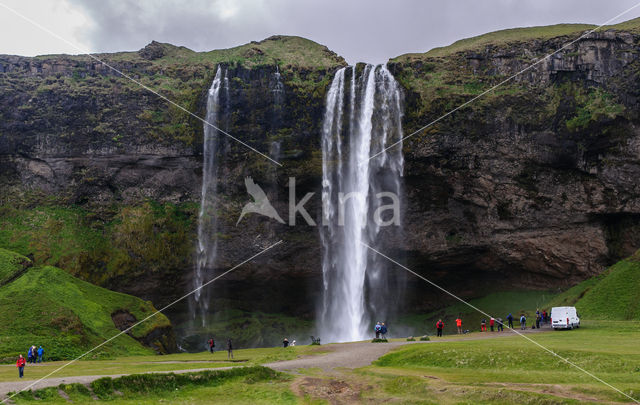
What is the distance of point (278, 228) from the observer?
5994 centimetres

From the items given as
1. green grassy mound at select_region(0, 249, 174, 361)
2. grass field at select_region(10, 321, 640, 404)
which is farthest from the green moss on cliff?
grass field at select_region(10, 321, 640, 404)

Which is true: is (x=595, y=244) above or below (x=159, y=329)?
above

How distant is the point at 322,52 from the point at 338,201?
88.9 ft

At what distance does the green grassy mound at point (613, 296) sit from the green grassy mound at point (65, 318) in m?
36.5

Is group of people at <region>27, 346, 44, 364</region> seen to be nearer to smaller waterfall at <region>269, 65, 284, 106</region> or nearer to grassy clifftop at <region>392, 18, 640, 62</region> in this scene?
smaller waterfall at <region>269, 65, 284, 106</region>

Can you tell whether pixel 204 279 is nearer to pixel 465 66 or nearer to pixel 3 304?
pixel 3 304

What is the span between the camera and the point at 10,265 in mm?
45500

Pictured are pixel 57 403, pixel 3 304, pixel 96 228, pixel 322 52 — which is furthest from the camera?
pixel 322 52

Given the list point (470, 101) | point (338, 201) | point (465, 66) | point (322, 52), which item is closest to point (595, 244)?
point (470, 101)

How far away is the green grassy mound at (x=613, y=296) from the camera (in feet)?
128

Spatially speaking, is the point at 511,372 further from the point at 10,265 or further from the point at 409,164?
the point at 10,265
